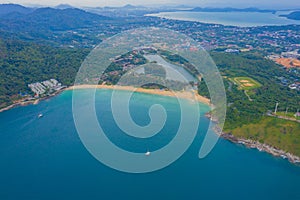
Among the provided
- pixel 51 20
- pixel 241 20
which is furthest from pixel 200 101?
pixel 241 20

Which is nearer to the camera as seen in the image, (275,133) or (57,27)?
(275,133)

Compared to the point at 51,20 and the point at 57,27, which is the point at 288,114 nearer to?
the point at 57,27

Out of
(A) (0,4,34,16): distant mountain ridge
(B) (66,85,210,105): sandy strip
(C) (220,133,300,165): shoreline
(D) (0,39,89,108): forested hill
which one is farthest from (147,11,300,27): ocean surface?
(C) (220,133,300,165): shoreline

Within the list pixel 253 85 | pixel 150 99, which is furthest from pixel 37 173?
pixel 253 85

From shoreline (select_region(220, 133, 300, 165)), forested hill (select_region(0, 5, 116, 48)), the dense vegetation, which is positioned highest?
forested hill (select_region(0, 5, 116, 48))

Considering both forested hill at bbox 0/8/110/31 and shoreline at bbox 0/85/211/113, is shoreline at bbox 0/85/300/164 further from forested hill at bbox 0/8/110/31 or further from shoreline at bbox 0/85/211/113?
forested hill at bbox 0/8/110/31

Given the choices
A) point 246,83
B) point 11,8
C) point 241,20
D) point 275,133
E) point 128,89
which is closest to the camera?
point 275,133
